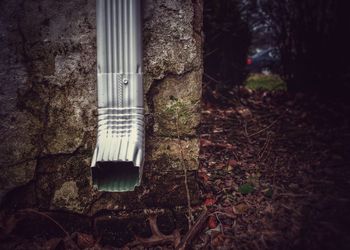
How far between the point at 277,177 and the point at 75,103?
133cm

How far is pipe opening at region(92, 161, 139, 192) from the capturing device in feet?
5.09

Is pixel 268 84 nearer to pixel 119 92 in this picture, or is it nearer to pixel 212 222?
pixel 212 222

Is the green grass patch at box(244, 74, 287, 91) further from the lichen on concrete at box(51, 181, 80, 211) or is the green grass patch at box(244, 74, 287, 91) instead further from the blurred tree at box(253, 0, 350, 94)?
the lichen on concrete at box(51, 181, 80, 211)

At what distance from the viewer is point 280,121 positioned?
3.20 metres

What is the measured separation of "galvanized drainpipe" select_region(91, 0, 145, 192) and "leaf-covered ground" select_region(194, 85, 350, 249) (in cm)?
55

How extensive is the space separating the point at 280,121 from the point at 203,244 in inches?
74.9

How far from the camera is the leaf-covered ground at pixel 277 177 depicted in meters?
1.58

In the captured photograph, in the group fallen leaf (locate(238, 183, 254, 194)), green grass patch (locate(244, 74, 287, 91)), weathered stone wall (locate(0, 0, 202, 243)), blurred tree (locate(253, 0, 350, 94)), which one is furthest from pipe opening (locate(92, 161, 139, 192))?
green grass patch (locate(244, 74, 287, 91))

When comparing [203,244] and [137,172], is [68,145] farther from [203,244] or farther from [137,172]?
[203,244]

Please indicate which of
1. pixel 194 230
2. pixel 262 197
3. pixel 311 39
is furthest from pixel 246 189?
pixel 311 39

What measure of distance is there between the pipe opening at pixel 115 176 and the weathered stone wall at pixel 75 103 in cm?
16

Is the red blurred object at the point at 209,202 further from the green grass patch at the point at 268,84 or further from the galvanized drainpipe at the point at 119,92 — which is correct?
the green grass patch at the point at 268,84

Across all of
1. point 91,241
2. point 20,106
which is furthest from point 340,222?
point 20,106

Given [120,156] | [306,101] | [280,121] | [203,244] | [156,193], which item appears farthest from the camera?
[306,101]
